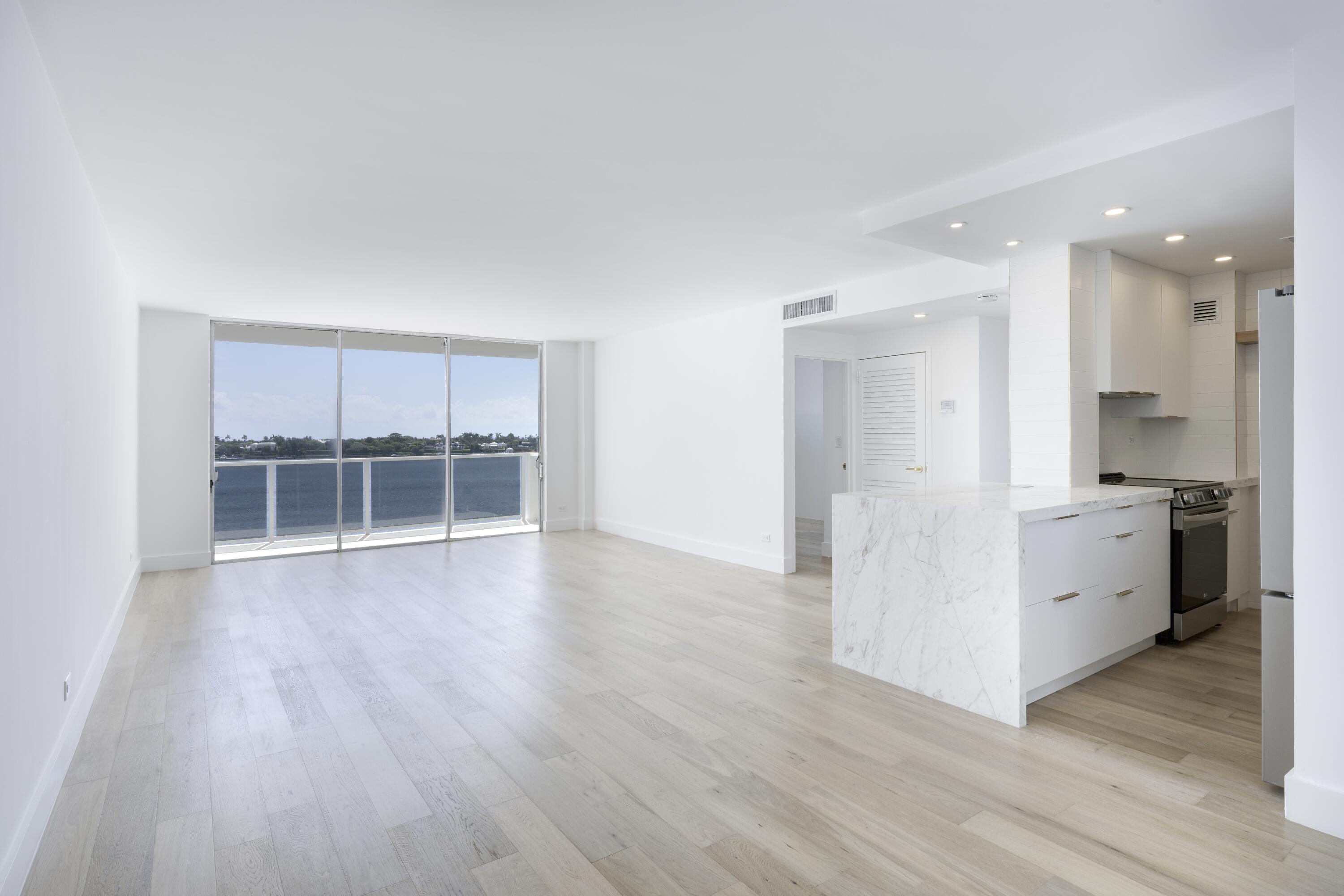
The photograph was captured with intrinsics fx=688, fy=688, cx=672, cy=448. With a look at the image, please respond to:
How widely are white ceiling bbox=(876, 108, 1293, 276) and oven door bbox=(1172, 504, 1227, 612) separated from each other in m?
1.65

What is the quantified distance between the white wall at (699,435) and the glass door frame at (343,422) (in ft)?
2.54

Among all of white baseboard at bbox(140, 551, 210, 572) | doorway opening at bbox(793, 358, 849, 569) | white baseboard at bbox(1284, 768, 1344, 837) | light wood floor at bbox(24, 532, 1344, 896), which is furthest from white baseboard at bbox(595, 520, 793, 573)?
white baseboard at bbox(140, 551, 210, 572)

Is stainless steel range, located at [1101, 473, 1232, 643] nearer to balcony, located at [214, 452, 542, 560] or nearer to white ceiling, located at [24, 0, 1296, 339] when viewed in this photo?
white ceiling, located at [24, 0, 1296, 339]

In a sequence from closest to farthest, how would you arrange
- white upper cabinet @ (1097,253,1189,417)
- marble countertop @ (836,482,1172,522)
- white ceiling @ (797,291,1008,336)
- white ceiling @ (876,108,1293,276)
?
white ceiling @ (876,108,1293,276)
marble countertop @ (836,482,1172,522)
white upper cabinet @ (1097,253,1189,417)
white ceiling @ (797,291,1008,336)

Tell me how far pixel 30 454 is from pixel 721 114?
111 inches

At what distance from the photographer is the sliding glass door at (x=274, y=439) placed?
745 cm

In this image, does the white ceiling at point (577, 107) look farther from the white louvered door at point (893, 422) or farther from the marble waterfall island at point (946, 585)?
the white louvered door at point (893, 422)

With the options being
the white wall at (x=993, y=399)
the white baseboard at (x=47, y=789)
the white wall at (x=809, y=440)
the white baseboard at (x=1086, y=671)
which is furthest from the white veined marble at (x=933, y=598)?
the white wall at (x=809, y=440)

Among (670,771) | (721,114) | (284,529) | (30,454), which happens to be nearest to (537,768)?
(670,771)

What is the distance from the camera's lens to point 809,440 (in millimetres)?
9734

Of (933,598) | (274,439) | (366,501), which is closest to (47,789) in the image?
(933,598)

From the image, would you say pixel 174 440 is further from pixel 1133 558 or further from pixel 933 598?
pixel 1133 558

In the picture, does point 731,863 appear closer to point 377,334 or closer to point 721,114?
point 721,114

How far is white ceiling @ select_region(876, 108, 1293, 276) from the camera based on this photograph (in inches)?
112
